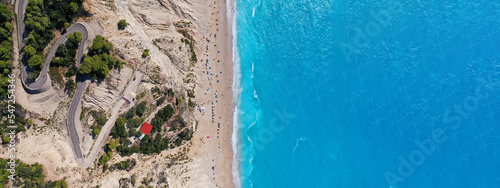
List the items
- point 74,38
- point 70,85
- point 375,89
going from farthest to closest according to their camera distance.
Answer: point 375,89, point 70,85, point 74,38

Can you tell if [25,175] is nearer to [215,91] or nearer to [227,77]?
[215,91]

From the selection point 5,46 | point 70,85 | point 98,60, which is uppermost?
point 98,60

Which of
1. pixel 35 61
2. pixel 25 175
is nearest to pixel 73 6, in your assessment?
pixel 35 61

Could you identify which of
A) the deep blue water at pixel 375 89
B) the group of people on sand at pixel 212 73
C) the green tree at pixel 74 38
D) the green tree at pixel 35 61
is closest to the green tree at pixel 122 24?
the green tree at pixel 74 38

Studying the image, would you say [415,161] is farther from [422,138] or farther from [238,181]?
[238,181]

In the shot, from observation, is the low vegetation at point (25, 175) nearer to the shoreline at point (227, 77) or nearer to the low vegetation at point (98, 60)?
the low vegetation at point (98, 60)

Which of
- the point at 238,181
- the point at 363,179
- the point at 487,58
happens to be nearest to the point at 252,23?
the point at 238,181

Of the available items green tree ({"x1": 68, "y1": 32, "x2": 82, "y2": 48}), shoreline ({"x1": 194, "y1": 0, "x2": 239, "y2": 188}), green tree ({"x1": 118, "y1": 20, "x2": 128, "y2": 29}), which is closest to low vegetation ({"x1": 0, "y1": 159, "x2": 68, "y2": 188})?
green tree ({"x1": 68, "y1": 32, "x2": 82, "y2": 48})
